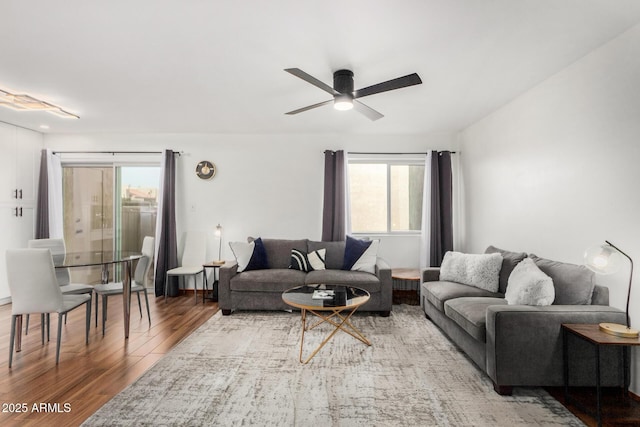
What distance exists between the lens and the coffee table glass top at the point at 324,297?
112 inches

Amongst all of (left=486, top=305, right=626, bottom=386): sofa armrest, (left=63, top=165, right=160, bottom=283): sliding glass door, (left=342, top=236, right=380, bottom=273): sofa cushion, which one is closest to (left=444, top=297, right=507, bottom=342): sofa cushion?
(left=486, top=305, right=626, bottom=386): sofa armrest

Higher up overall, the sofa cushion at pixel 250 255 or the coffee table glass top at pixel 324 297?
the sofa cushion at pixel 250 255

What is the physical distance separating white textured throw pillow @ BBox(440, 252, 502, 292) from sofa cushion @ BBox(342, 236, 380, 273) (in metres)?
0.92

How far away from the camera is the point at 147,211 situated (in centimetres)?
529

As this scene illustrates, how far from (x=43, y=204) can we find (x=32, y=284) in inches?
120

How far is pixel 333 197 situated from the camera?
16.4 feet

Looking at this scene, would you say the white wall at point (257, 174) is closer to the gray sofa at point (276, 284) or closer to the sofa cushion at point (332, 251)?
the sofa cushion at point (332, 251)

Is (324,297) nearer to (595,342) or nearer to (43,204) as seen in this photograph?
(595,342)

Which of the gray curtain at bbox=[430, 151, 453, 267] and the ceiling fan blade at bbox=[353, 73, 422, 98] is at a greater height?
the ceiling fan blade at bbox=[353, 73, 422, 98]

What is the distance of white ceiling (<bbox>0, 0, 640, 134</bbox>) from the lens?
2004 millimetres

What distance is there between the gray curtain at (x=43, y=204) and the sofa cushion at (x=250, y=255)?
9.83 ft

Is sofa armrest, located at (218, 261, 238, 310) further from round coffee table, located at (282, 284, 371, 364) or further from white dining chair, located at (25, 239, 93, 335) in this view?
white dining chair, located at (25, 239, 93, 335)

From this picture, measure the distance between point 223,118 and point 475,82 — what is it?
304 centimetres

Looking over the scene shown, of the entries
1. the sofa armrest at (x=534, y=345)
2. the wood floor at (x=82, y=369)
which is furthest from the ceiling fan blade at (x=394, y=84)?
the wood floor at (x=82, y=369)
